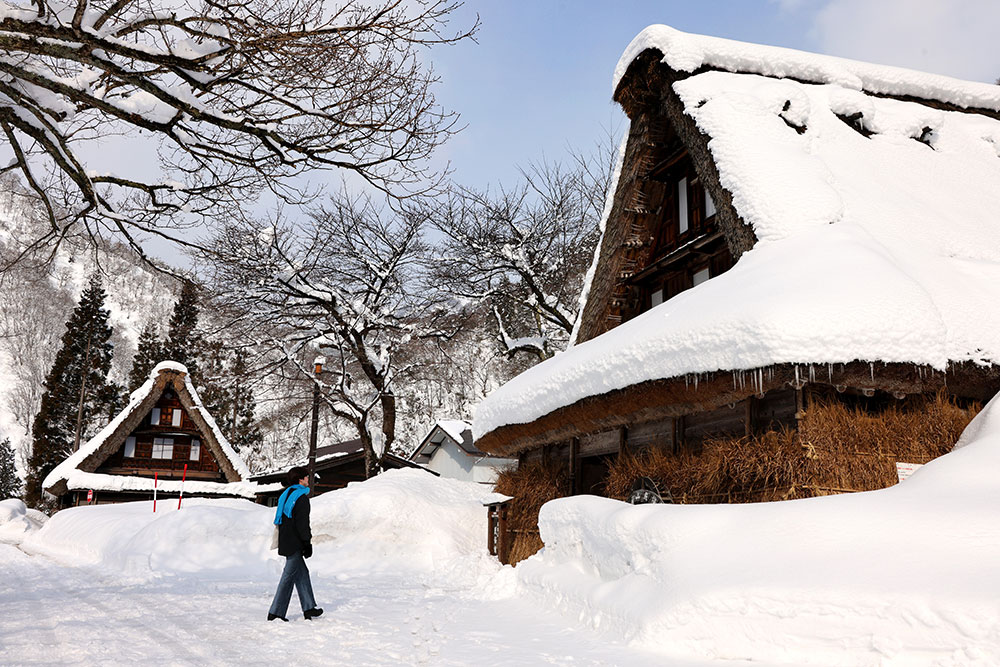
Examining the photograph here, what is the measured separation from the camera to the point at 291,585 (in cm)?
707

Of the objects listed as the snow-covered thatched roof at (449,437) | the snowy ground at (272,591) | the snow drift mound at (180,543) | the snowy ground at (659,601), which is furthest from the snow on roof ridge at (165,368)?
the snowy ground at (659,601)

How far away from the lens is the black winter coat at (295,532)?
7.32 m

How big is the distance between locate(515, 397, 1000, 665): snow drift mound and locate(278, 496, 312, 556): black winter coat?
122 inches

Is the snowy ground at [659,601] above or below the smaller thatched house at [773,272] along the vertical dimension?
below

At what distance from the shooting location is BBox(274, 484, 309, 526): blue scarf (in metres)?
7.58

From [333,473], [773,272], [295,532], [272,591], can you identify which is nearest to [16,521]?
[333,473]

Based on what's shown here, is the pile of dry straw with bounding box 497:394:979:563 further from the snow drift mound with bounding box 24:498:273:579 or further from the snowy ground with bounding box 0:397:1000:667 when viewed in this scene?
the snow drift mound with bounding box 24:498:273:579

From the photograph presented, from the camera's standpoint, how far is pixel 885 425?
673cm

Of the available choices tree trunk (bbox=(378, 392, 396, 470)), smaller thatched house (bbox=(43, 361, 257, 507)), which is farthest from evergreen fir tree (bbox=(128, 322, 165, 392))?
tree trunk (bbox=(378, 392, 396, 470))

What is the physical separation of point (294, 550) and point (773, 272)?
5670 mm

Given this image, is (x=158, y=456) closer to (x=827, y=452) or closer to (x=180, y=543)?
(x=180, y=543)

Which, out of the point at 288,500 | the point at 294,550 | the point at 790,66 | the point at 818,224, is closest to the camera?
the point at 294,550

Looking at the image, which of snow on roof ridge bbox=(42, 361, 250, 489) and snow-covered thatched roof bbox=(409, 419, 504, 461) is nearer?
snow on roof ridge bbox=(42, 361, 250, 489)

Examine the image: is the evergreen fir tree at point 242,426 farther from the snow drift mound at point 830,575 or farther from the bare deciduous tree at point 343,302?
the snow drift mound at point 830,575
